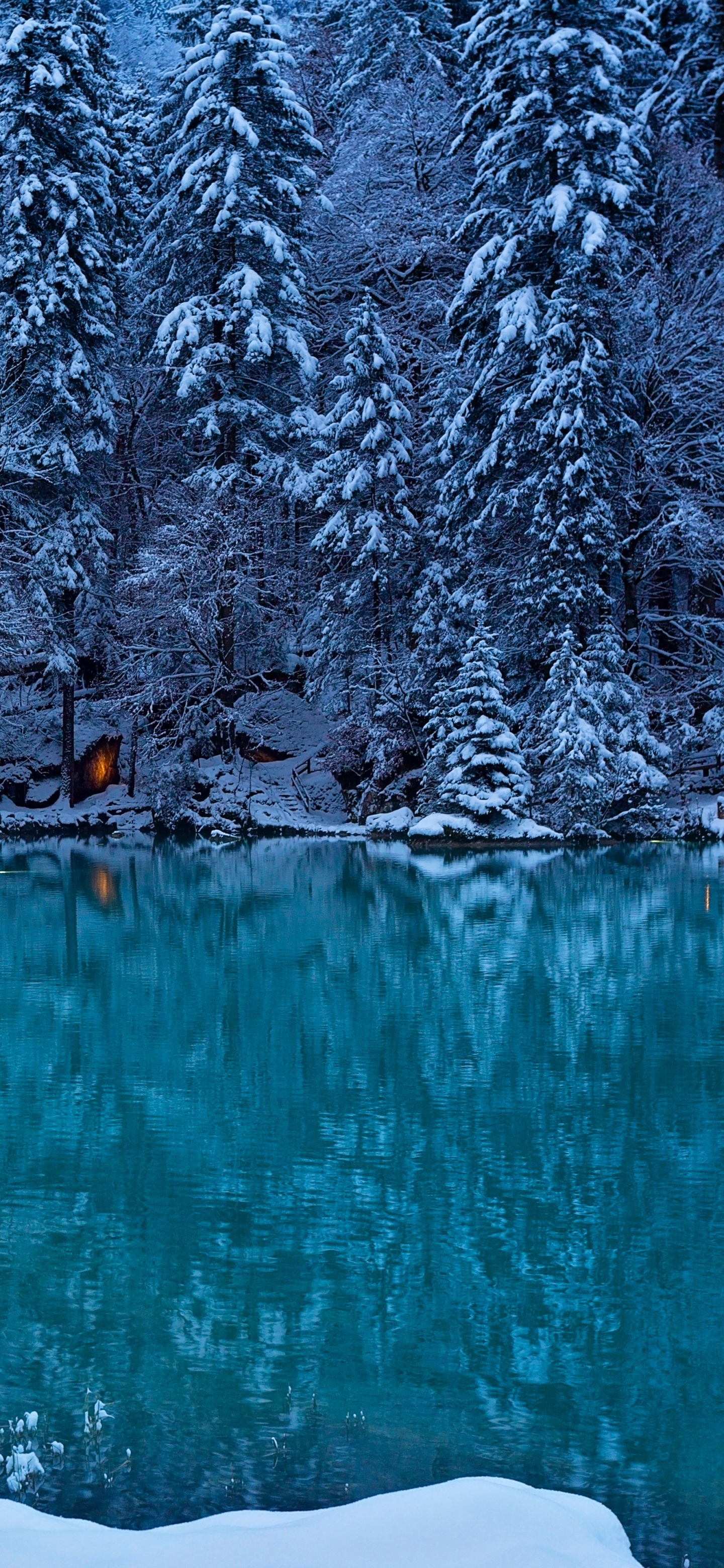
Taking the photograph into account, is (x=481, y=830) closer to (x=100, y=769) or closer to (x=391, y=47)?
(x=100, y=769)

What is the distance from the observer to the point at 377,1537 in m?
3.50

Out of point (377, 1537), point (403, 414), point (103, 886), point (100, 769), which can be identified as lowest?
point (377, 1537)

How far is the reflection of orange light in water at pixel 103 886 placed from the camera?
19.1 m

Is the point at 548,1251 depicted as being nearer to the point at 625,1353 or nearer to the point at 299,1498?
the point at 625,1353

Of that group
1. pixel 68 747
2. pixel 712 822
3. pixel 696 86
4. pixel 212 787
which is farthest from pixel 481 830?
pixel 696 86

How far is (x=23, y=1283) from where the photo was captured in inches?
214

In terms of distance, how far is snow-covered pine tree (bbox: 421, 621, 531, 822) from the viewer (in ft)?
88.1

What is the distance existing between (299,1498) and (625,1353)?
4.55 feet

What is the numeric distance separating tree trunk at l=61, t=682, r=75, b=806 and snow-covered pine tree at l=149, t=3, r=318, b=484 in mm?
5998

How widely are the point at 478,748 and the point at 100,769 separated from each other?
1201cm

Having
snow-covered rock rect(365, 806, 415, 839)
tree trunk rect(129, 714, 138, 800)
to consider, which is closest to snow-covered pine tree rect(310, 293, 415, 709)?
snow-covered rock rect(365, 806, 415, 839)

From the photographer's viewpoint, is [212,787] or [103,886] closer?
[103,886]

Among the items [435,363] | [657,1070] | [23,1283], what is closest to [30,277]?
[435,363]

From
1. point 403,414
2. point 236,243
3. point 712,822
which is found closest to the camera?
point 712,822
